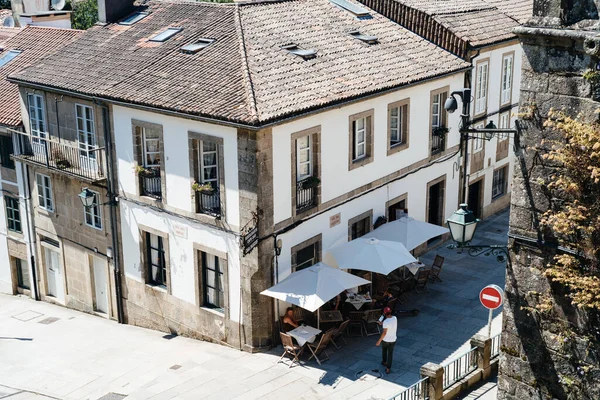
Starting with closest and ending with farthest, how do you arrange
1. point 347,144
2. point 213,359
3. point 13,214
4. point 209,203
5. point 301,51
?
point 213,359 < point 209,203 < point 347,144 < point 301,51 < point 13,214

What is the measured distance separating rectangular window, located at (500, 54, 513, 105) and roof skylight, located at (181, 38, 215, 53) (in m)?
11.2

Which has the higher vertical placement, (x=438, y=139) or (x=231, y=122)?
(x=231, y=122)

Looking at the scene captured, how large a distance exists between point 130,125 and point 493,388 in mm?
11335

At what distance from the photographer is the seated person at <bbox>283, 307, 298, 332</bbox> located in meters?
19.0

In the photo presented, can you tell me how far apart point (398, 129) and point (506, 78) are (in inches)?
281

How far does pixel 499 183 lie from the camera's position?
30.1 meters

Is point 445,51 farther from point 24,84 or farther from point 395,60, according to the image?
point 24,84

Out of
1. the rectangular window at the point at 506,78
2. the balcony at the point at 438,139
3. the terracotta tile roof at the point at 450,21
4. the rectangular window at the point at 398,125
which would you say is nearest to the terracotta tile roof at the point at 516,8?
the terracotta tile roof at the point at 450,21

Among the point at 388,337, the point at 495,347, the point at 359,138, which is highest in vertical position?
the point at 359,138

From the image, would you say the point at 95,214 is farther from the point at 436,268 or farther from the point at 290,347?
the point at 436,268

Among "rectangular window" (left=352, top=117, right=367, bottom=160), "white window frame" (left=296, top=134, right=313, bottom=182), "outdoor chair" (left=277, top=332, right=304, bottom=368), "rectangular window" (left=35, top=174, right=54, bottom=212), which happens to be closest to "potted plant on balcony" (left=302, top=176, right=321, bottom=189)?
"white window frame" (left=296, top=134, right=313, bottom=182)

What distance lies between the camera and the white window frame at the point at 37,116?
80.0 ft

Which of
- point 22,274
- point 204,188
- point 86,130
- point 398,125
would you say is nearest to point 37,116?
point 86,130

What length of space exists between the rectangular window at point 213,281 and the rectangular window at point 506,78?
1346cm
